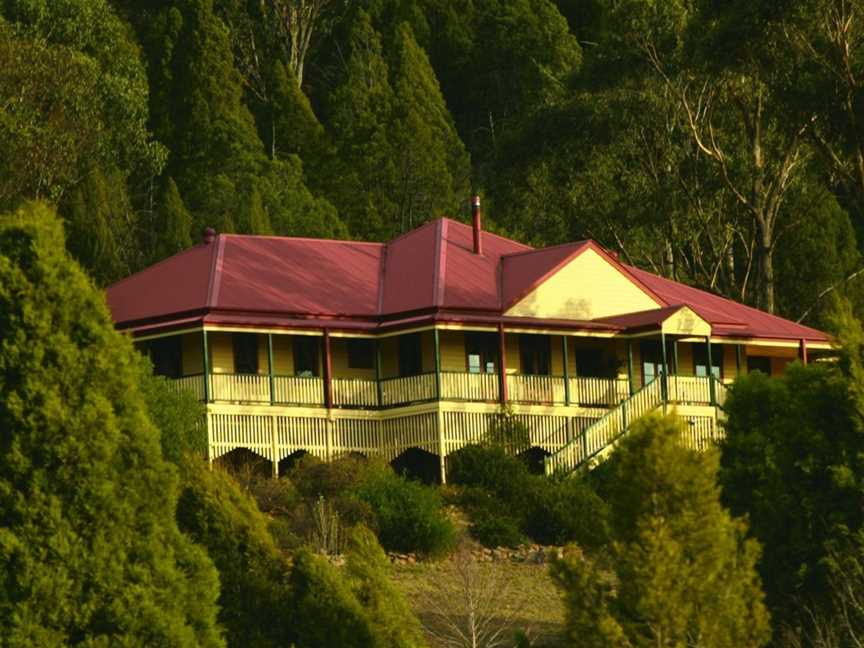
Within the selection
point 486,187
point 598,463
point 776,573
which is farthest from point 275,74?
point 776,573

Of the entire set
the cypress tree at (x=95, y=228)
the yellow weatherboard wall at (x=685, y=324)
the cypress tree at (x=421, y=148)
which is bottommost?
the yellow weatherboard wall at (x=685, y=324)

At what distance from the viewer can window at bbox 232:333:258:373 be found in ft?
164

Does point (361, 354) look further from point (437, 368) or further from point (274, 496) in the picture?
point (274, 496)

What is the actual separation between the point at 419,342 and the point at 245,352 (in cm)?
373

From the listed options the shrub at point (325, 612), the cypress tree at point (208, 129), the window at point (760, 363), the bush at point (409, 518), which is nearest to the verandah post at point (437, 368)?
the bush at point (409, 518)

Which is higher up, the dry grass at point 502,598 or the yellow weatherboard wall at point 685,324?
the yellow weatherboard wall at point 685,324

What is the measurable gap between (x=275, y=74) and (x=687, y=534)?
69733 millimetres

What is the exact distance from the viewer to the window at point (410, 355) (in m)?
51.2

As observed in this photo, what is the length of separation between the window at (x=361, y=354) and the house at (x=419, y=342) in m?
0.03

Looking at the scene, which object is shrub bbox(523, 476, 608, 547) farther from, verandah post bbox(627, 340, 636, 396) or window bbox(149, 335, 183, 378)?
window bbox(149, 335, 183, 378)

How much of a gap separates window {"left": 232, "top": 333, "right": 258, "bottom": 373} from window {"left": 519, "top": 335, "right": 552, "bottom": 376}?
5861 millimetres

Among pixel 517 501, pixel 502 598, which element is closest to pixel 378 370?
pixel 517 501

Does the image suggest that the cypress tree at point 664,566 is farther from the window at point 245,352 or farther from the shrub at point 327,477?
the window at point 245,352

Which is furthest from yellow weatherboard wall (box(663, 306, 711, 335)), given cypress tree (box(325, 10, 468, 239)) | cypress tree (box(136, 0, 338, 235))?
cypress tree (box(325, 10, 468, 239))
